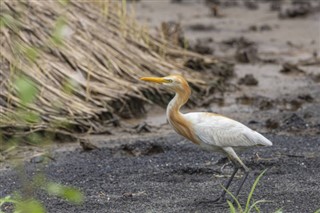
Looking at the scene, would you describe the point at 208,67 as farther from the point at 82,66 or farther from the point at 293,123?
the point at 293,123

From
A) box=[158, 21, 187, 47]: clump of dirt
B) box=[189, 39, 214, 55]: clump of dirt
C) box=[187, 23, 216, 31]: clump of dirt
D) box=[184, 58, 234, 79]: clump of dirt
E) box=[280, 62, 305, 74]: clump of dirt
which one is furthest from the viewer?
box=[187, 23, 216, 31]: clump of dirt

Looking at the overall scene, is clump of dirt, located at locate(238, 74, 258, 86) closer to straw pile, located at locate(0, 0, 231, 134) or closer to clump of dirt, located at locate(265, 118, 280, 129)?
straw pile, located at locate(0, 0, 231, 134)

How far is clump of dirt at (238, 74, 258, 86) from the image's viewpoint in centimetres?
1132

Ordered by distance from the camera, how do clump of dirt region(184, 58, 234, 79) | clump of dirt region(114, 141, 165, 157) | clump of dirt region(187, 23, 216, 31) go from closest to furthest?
clump of dirt region(114, 141, 165, 157) < clump of dirt region(184, 58, 234, 79) < clump of dirt region(187, 23, 216, 31)

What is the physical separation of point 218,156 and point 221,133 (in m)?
1.67

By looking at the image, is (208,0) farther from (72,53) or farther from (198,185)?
(198,185)

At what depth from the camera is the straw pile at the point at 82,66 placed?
28.5 ft

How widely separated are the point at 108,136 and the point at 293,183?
8.94ft

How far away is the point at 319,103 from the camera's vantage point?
10.2 meters

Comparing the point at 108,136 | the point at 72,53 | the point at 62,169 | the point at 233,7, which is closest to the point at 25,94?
the point at 62,169

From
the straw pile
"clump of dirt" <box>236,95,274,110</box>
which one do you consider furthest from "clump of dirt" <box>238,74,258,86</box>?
"clump of dirt" <box>236,95,274,110</box>

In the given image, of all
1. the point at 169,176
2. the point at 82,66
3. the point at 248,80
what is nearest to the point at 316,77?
the point at 248,80

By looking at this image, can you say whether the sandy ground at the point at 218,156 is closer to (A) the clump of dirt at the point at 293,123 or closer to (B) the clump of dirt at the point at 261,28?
(A) the clump of dirt at the point at 293,123

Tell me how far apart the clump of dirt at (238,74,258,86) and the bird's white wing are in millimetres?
5136
